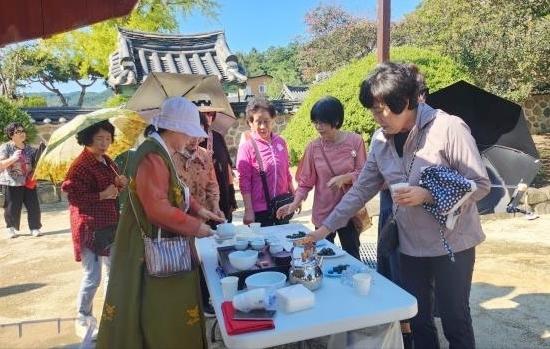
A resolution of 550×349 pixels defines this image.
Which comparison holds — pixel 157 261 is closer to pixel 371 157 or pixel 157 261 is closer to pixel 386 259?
pixel 371 157

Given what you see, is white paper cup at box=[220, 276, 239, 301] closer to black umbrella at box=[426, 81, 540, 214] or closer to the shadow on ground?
the shadow on ground

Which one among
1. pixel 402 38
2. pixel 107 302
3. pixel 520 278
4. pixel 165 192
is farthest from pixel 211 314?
pixel 402 38

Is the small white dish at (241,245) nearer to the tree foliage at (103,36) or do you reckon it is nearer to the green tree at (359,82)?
the green tree at (359,82)

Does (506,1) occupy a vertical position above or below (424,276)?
above

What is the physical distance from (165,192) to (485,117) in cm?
480

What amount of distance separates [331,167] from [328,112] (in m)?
0.44

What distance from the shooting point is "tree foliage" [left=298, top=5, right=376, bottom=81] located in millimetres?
24234

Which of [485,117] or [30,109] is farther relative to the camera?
[30,109]

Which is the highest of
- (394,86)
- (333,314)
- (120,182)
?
(394,86)

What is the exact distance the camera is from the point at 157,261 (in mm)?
2062

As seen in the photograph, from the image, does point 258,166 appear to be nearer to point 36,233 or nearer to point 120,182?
point 120,182

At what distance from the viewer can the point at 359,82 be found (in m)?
8.69

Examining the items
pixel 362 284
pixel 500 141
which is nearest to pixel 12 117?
pixel 500 141

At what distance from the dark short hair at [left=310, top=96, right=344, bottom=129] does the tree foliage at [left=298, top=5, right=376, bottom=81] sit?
73.5 ft
